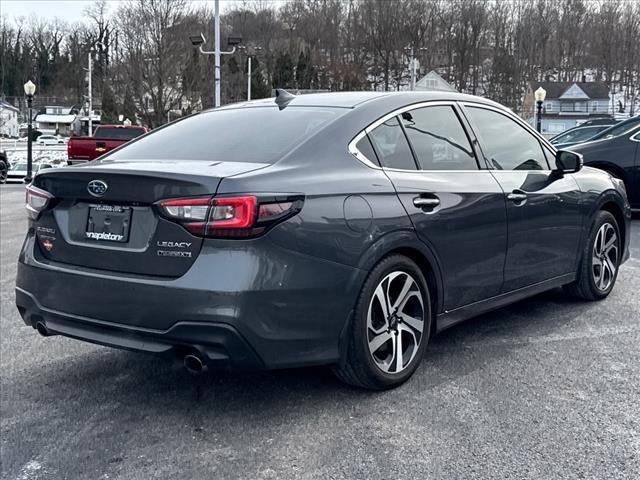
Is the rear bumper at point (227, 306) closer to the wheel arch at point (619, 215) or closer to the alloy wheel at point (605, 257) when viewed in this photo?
the alloy wheel at point (605, 257)

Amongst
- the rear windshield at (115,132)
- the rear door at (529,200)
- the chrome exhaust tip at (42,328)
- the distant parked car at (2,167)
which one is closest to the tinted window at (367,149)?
the rear door at (529,200)

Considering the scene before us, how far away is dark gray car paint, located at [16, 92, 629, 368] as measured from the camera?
117 inches

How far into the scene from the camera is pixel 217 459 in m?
2.90

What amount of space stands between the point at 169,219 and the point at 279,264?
50 cm

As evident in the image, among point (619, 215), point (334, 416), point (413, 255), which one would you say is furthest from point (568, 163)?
point (334, 416)

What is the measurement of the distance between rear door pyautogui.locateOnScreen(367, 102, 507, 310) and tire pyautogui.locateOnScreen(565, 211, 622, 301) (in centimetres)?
129

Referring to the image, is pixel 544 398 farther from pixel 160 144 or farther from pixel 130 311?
pixel 160 144

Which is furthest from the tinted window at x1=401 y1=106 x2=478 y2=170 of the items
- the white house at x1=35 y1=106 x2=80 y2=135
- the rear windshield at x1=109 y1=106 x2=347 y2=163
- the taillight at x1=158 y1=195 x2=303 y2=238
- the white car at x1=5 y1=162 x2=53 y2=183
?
the white house at x1=35 y1=106 x2=80 y2=135

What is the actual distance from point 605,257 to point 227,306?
366cm

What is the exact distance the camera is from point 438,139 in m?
4.11

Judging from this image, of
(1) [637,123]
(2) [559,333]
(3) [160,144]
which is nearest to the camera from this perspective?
(3) [160,144]

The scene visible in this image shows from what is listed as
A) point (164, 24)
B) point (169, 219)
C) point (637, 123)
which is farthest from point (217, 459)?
point (164, 24)

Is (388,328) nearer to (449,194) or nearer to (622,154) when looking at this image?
(449,194)

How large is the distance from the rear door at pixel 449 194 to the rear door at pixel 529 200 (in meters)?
0.15
